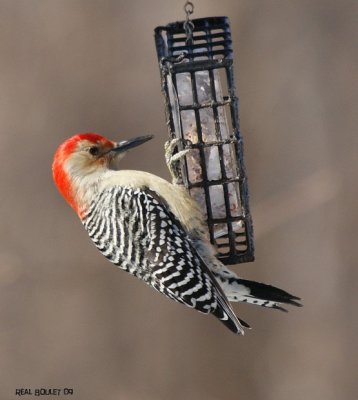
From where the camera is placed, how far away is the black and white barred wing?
6012mm

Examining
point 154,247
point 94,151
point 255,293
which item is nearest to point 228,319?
point 255,293

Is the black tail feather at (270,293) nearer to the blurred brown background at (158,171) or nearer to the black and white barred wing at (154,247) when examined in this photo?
the black and white barred wing at (154,247)

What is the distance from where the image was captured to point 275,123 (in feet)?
→ 33.7

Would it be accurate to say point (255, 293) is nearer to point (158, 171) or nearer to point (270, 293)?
point (270, 293)

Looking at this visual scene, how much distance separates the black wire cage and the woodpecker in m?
0.15

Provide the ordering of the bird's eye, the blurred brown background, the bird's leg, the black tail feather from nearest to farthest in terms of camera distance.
Answer: the black tail feather → the bird's leg → the bird's eye → the blurred brown background

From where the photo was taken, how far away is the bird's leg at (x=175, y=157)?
6.29 m

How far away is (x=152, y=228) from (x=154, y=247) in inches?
4.4

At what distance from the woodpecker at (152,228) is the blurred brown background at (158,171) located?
10.4 ft

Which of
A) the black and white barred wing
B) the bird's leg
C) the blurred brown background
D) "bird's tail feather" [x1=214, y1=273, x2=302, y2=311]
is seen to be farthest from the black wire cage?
the blurred brown background

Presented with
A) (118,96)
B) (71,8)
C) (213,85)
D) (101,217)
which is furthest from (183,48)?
(71,8)

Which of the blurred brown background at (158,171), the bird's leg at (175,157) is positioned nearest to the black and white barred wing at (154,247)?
the bird's leg at (175,157)

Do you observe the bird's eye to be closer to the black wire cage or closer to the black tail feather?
the black wire cage

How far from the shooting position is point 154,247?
6129 millimetres
